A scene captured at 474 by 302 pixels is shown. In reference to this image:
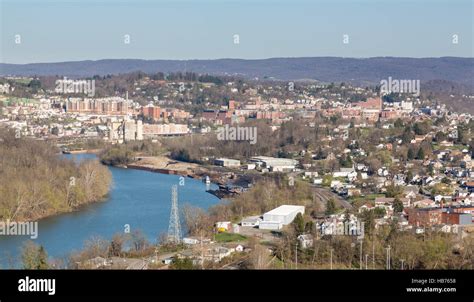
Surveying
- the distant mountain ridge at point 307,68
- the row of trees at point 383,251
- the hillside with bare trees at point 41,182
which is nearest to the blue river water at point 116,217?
the hillside with bare trees at point 41,182

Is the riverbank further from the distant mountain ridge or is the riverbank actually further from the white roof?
the distant mountain ridge

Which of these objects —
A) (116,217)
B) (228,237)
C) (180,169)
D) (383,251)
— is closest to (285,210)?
(228,237)

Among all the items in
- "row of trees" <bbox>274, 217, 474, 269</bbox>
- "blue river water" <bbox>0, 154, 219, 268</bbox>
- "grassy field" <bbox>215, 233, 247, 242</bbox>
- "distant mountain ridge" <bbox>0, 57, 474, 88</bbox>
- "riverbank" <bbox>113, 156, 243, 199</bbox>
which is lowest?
"riverbank" <bbox>113, 156, 243, 199</bbox>

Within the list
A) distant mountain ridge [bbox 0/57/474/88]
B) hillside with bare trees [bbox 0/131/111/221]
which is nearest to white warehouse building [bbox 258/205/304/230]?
hillside with bare trees [bbox 0/131/111/221]

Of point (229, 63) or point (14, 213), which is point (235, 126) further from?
point (229, 63)
